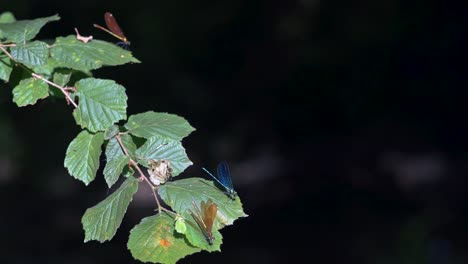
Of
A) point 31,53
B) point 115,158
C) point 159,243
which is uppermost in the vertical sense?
point 31,53

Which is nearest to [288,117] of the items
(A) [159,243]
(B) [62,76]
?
(B) [62,76]

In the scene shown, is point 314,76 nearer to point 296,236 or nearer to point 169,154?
point 296,236

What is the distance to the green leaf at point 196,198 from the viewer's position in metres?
1.08

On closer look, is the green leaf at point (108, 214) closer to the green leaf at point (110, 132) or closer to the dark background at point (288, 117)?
the green leaf at point (110, 132)

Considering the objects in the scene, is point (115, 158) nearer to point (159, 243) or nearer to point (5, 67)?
point (159, 243)

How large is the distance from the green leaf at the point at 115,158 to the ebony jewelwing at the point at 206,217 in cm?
15

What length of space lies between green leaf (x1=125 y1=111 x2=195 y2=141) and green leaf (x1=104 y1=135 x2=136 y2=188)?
22 mm

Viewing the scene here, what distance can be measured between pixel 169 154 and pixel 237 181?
4443 millimetres

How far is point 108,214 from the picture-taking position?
3.61ft

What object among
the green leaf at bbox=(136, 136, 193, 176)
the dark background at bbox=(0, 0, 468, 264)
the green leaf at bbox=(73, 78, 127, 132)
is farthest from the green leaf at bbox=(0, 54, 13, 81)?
the dark background at bbox=(0, 0, 468, 264)

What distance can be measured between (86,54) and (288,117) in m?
4.65

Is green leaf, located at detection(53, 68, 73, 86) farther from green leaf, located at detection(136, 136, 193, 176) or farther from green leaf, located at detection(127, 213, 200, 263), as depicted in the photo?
green leaf, located at detection(127, 213, 200, 263)

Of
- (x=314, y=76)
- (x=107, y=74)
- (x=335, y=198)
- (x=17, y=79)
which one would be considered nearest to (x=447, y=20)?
(x=314, y=76)


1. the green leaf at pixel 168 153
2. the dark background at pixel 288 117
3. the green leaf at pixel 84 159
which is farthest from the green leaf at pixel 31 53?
the dark background at pixel 288 117
